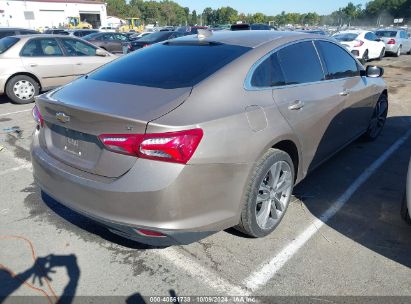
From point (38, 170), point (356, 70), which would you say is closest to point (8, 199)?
point (38, 170)

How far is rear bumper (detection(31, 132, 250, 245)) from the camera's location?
Answer: 2.24 m

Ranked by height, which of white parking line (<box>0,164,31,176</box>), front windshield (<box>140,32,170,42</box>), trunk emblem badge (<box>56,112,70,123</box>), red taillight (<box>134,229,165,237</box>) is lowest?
white parking line (<box>0,164,31,176</box>)

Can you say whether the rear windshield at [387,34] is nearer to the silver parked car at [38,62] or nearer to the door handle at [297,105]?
the silver parked car at [38,62]

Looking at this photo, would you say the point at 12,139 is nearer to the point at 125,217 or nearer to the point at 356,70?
the point at 125,217

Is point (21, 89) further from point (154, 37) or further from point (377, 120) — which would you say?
point (154, 37)

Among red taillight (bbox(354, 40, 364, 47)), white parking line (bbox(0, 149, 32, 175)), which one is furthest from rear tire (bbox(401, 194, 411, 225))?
red taillight (bbox(354, 40, 364, 47))

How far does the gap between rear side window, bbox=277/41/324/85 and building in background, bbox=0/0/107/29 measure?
66.9 meters

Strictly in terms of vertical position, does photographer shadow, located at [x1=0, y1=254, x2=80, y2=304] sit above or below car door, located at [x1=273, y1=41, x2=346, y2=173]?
below

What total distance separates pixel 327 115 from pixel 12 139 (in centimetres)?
473

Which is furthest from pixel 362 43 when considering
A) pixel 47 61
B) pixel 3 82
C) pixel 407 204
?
pixel 407 204

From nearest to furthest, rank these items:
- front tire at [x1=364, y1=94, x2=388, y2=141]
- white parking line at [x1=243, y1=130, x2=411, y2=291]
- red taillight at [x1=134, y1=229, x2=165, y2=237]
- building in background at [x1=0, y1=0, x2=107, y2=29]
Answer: red taillight at [x1=134, y1=229, x2=165, y2=237], white parking line at [x1=243, y1=130, x2=411, y2=291], front tire at [x1=364, y1=94, x2=388, y2=141], building in background at [x1=0, y1=0, x2=107, y2=29]

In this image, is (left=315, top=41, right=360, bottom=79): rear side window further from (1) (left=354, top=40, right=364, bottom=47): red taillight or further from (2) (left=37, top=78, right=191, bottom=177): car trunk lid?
(1) (left=354, top=40, right=364, bottom=47): red taillight

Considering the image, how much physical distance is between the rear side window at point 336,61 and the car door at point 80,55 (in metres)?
6.39

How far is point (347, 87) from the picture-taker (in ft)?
13.7
